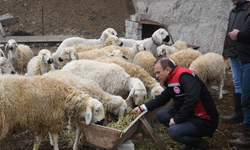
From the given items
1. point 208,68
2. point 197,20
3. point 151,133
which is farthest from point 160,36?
point 151,133

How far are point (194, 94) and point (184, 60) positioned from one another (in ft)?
11.1

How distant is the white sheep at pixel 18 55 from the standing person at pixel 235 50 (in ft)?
18.8

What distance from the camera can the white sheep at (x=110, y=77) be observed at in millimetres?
4766

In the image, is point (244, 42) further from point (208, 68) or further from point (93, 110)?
point (93, 110)

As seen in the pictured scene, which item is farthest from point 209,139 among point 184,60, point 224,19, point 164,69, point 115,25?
point 115,25

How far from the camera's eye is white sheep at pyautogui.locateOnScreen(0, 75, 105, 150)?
3.27 metres

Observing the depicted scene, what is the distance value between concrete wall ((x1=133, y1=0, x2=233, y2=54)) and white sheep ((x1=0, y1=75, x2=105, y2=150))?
6779 millimetres

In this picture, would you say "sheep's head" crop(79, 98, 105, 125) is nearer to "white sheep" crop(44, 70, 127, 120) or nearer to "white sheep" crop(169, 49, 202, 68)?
"white sheep" crop(44, 70, 127, 120)

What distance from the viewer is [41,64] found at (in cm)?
623

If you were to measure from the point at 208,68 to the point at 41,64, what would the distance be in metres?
4.03

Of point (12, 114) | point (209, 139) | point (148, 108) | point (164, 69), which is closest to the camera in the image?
point (12, 114)

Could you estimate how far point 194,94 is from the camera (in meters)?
3.33

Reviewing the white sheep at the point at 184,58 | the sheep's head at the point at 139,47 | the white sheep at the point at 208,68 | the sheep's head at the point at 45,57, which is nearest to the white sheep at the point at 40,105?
A: the sheep's head at the point at 45,57

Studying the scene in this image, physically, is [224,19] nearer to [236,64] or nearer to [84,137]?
[236,64]
